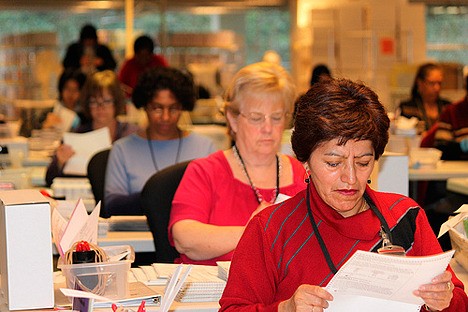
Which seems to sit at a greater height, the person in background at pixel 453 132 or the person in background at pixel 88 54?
the person in background at pixel 88 54

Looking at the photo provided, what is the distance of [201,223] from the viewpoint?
3217 mm

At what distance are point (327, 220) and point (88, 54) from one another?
8449 mm

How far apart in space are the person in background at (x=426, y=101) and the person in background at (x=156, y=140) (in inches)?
145

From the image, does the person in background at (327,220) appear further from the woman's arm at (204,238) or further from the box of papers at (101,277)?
the woman's arm at (204,238)

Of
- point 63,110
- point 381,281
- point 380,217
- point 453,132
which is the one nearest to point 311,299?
point 381,281

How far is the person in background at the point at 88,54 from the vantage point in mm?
10289

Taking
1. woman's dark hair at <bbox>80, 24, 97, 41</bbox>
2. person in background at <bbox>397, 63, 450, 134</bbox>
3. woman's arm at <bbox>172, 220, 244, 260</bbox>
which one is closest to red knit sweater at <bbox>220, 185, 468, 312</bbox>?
woman's arm at <bbox>172, 220, 244, 260</bbox>

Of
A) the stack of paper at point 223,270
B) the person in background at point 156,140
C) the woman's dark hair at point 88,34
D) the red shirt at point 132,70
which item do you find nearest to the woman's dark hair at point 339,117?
the stack of paper at point 223,270

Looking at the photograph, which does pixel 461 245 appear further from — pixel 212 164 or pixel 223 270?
pixel 212 164

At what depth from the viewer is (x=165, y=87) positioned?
4.59 meters

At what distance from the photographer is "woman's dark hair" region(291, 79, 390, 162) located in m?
2.18

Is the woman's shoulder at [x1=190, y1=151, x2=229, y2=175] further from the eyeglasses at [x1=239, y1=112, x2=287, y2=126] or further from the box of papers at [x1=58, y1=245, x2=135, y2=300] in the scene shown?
the box of papers at [x1=58, y1=245, x2=135, y2=300]

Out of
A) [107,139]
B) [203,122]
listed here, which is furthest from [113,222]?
Answer: [203,122]

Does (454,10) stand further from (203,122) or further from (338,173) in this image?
(338,173)
